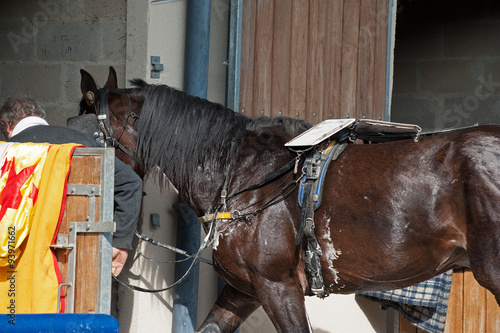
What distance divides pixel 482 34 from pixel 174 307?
14.4 feet

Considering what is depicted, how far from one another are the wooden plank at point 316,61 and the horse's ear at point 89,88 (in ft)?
5.45

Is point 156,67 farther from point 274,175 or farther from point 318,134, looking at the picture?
point 318,134

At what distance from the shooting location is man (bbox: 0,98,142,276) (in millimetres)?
3545

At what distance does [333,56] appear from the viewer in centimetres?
479

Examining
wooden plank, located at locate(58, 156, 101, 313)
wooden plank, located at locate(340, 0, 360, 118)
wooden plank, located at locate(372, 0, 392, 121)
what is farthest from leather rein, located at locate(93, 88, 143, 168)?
wooden plank, located at locate(372, 0, 392, 121)

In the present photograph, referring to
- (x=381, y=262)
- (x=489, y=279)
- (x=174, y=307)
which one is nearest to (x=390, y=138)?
(x=381, y=262)

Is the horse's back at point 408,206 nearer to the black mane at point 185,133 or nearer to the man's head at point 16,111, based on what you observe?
the black mane at point 185,133

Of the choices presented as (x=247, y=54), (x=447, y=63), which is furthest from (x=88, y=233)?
(x=447, y=63)

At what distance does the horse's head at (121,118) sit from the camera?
12.0ft

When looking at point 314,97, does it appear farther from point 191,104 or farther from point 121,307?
point 121,307

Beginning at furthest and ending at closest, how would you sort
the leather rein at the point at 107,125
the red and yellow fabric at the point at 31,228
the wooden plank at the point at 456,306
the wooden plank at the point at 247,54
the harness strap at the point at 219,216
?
1. the wooden plank at the point at 456,306
2. the wooden plank at the point at 247,54
3. the leather rein at the point at 107,125
4. the harness strap at the point at 219,216
5. the red and yellow fabric at the point at 31,228

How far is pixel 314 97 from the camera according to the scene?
188 inches

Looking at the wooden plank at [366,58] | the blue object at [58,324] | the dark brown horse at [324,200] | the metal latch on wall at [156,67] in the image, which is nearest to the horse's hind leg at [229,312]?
the dark brown horse at [324,200]

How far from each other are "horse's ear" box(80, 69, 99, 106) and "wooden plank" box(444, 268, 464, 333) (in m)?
2.91
